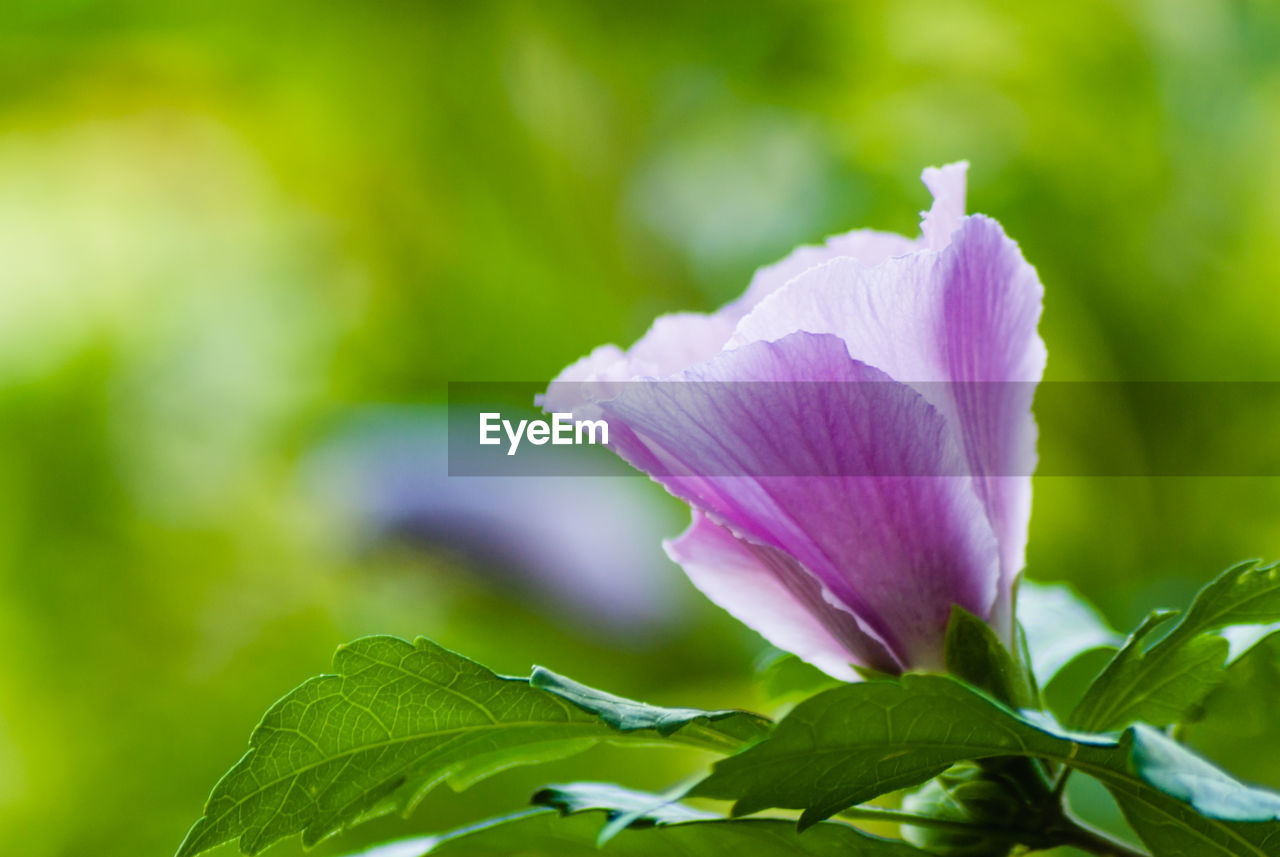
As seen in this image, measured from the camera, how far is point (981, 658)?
12.3 inches

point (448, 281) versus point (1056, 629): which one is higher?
point (448, 281)

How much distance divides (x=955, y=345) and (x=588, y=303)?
127 cm

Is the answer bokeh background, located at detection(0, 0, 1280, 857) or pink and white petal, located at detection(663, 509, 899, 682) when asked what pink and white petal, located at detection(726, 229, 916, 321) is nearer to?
pink and white petal, located at detection(663, 509, 899, 682)

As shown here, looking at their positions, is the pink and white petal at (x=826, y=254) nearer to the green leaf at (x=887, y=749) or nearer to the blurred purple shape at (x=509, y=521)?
the green leaf at (x=887, y=749)

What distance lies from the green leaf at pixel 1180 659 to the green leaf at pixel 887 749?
32 millimetres

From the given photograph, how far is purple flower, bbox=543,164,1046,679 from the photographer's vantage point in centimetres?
29

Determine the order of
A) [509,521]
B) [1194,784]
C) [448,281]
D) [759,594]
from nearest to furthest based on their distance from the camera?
1. [1194,784]
2. [759,594]
3. [509,521]
4. [448,281]

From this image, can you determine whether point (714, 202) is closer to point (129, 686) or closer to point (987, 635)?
point (129, 686)

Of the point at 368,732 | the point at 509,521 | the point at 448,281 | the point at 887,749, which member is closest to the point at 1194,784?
the point at 887,749

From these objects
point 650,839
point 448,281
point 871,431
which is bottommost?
point 650,839

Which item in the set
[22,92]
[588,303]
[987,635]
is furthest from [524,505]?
[987,635]

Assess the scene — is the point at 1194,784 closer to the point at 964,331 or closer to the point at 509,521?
the point at 964,331

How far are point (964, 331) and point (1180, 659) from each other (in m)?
0.10

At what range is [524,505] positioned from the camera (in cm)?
143
